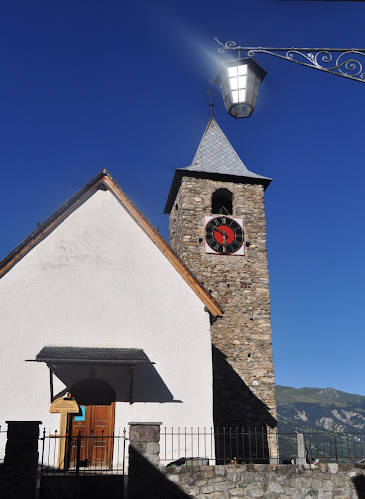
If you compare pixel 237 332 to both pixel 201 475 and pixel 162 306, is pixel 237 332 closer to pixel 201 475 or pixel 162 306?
pixel 162 306

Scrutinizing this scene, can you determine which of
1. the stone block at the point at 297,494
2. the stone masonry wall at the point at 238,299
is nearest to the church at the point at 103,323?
the stone block at the point at 297,494

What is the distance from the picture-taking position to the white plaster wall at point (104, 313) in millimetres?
13266

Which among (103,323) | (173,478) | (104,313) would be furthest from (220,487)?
(104,313)

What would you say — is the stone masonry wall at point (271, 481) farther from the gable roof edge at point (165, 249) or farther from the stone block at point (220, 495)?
the gable roof edge at point (165, 249)

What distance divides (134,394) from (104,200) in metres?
5.83

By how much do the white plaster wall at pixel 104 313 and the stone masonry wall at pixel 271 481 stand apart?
8.70 ft

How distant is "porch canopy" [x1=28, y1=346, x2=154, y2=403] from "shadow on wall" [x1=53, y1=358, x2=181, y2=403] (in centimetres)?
4

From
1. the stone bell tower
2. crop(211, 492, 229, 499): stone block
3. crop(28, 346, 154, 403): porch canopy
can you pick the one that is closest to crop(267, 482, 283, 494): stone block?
crop(211, 492, 229, 499): stone block

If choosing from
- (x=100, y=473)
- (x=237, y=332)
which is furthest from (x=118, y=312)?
(x=237, y=332)

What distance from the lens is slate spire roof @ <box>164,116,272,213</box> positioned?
23719 millimetres

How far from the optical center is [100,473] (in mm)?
11766

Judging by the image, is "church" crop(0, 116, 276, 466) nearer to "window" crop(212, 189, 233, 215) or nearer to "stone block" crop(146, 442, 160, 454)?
"stone block" crop(146, 442, 160, 454)

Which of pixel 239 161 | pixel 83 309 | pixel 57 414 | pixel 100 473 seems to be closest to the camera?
pixel 100 473

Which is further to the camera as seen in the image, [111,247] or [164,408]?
[111,247]
